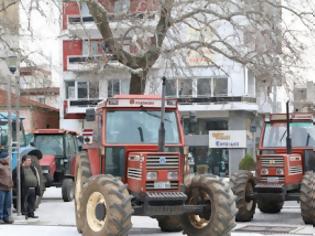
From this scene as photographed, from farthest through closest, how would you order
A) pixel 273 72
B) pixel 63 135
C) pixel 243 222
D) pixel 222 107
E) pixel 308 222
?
pixel 222 107 → pixel 63 135 → pixel 273 72 → pixel 243 222 → pixel 308 222

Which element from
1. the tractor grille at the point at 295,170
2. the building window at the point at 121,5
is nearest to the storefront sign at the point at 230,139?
the building window at the point at 121,5

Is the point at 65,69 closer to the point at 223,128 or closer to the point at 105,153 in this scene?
the point at 223,128

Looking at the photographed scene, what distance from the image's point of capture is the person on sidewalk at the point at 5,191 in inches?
647

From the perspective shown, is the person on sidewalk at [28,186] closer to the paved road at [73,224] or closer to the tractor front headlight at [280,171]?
the paved road at [73,224]

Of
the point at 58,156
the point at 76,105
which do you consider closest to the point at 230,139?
the point at 76,105

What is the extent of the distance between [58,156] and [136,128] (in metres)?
12.0

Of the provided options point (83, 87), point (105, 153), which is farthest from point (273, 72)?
point (83, 87)

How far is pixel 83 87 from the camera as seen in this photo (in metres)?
49.2

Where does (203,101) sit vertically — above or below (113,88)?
below

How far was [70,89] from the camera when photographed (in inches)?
1966

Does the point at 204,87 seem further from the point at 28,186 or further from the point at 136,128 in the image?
the point at 136,128

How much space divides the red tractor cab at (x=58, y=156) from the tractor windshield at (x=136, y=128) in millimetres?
10409

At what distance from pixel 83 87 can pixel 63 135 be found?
24.1 m

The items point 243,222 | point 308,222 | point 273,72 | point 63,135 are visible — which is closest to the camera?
point 308,222
